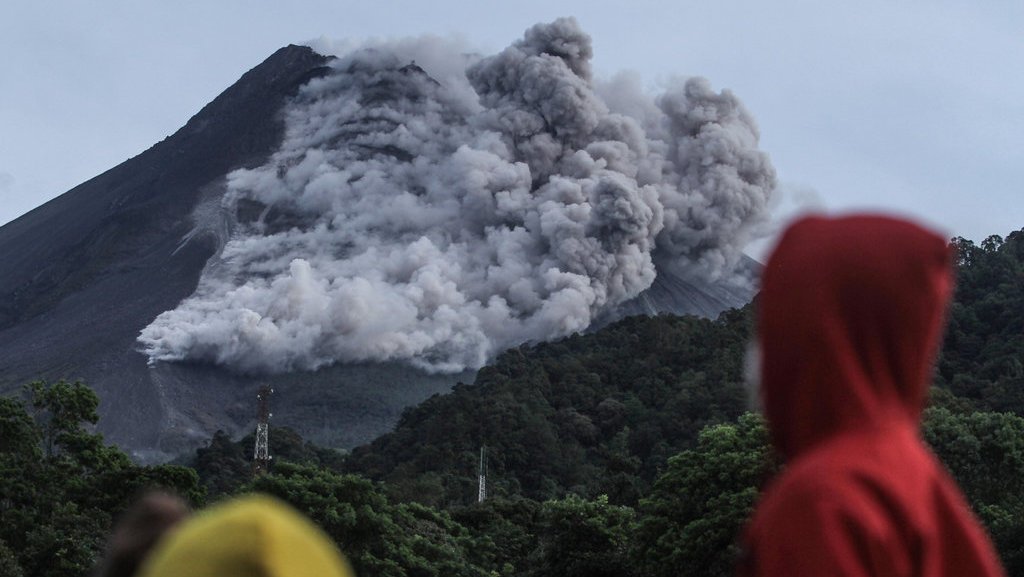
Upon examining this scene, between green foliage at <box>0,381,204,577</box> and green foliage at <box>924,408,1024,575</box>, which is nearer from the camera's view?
green foliage at <box>0,381,204,577</box>

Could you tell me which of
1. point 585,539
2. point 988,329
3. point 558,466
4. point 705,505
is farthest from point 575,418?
point 705,505

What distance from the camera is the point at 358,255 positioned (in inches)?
3612

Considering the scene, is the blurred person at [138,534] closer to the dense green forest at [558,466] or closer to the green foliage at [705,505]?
the dense green forest at [558,466]

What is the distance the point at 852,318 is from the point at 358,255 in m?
90.6

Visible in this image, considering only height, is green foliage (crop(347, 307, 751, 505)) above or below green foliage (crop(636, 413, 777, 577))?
below

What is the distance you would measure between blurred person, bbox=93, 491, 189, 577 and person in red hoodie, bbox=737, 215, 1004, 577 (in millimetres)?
752

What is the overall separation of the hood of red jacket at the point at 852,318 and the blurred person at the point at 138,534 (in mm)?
801

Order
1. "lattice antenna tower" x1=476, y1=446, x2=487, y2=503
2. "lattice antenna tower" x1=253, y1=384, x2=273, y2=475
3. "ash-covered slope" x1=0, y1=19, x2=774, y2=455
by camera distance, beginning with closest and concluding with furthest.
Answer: "lattice antenna tower" x1=253, y1=384, x2=273, y2=475, "lattice antenna tower" x1=476, y1=446, x2=487, y2=503, "ash-covered slope" x1=0, y1=19, x2=774, y2=455

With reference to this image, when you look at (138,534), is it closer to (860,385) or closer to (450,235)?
(860,385)

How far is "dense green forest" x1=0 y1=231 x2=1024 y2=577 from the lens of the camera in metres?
20.6

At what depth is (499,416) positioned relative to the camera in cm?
5069

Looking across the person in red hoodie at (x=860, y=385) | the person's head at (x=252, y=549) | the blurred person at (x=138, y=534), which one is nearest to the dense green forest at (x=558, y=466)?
the person in red hoodie at (x=860, y=385)

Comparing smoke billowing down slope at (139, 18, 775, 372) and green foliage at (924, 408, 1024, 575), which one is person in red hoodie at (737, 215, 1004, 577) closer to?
green foliage at (924, 408, 1024, 575)

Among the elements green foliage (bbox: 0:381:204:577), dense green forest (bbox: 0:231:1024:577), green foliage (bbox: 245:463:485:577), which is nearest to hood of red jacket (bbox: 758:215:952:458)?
dense green forest (bbox: 0:231:1024:577)
